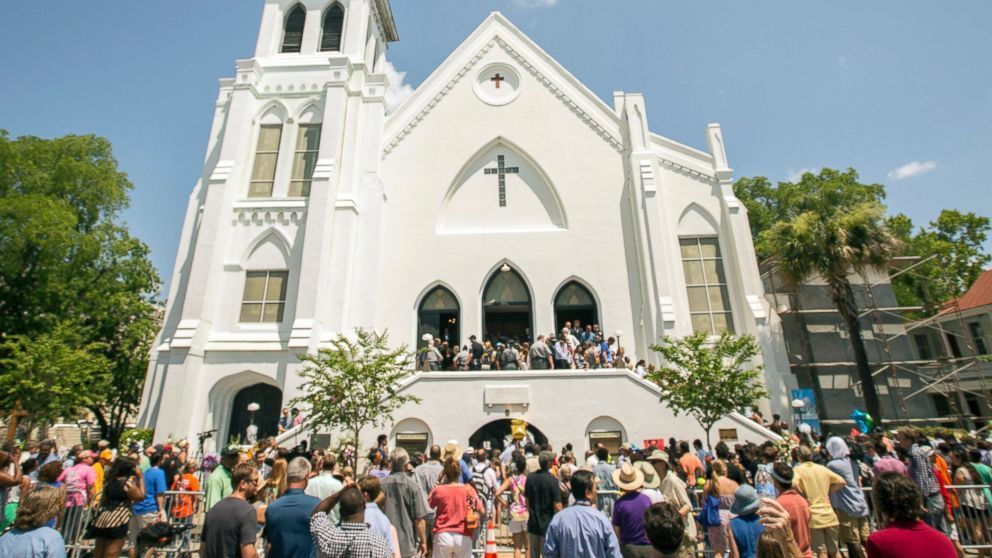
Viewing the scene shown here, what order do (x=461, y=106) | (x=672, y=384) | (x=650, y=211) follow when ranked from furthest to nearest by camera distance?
(x=461, y=106)
(x=650, y=211)
(x=672, y=384)

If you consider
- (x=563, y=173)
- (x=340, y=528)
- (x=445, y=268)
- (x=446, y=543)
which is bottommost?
(x=446, y=543)

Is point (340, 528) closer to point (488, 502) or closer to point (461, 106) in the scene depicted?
point (488, 502)

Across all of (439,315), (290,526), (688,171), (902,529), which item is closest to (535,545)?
(290,526)

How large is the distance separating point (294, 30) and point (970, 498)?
2771cm

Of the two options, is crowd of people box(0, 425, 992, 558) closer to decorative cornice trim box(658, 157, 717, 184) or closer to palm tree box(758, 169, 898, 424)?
palm tree box(758, 169, 898, 424)

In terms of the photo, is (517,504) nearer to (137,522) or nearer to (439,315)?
(137,522)

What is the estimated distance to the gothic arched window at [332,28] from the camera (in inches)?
923

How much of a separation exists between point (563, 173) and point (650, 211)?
4194 mm

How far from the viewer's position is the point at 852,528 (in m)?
6.21

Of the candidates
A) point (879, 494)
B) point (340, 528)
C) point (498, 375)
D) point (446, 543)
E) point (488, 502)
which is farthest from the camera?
point (498, 375)

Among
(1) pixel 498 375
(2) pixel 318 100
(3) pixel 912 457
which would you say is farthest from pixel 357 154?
(3) pixel 912 457

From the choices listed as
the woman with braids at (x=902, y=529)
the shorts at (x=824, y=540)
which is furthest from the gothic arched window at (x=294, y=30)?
the woman with braids at (x=902, y=529)

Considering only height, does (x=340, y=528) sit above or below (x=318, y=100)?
below

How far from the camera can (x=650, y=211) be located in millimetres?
18703
